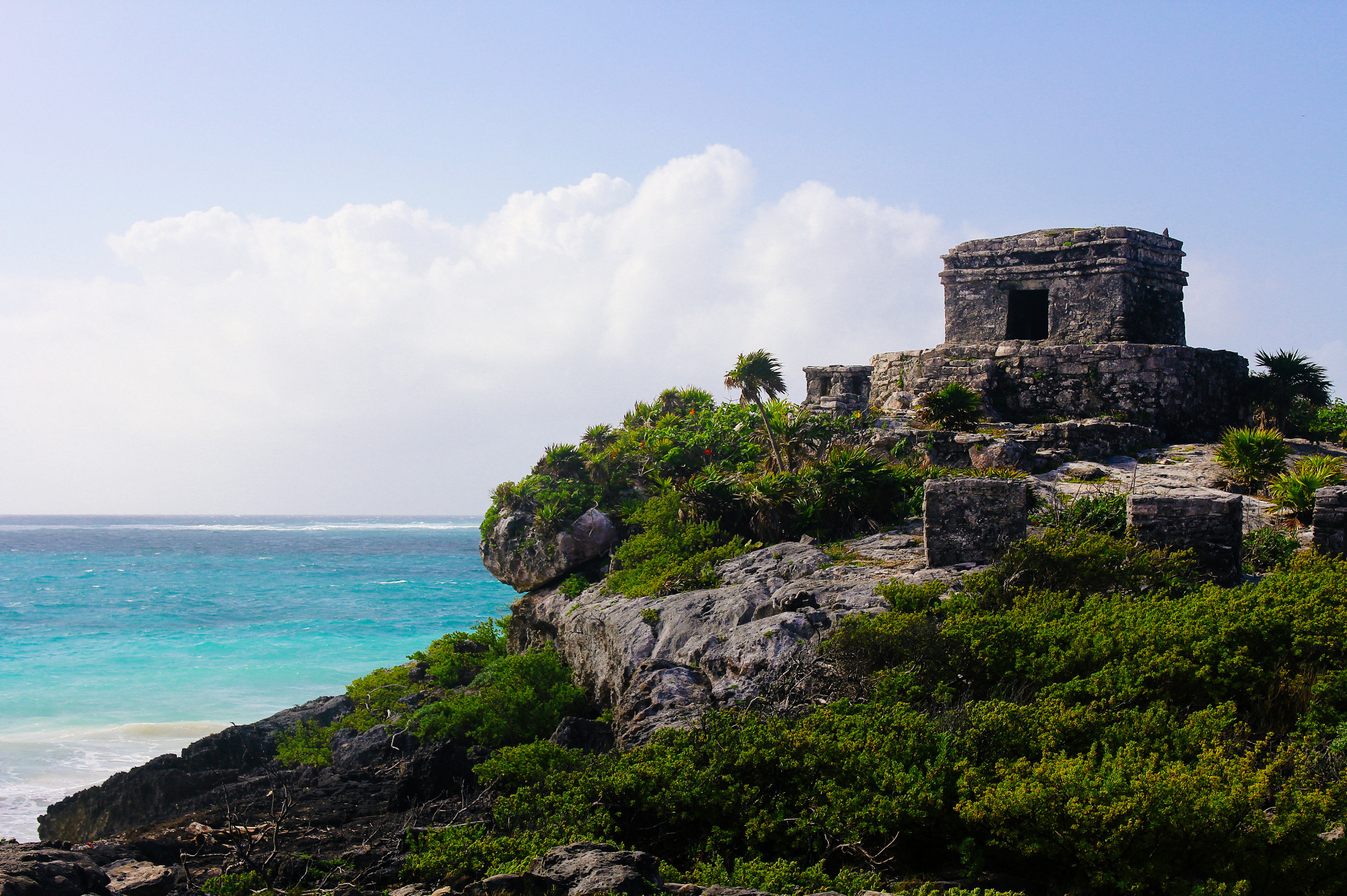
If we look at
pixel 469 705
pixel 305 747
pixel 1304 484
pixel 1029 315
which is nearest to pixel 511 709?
pixel 469 705

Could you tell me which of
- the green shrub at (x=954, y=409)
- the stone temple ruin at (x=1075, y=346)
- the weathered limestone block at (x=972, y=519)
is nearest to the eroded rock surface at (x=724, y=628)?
the weathered limestone block at (x=972, y=519)

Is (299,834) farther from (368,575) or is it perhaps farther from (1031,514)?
(368,575)

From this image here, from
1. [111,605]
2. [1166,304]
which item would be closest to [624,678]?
[1166,304]

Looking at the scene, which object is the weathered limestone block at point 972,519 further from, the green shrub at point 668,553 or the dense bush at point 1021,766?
the green shrub at point 668,553

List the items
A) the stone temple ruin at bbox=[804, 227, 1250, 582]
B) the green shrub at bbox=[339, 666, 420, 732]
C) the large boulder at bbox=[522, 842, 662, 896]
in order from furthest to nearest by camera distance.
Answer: the stone temple ruin at bbox=[804, 227, 1250, 582] < the green shrub at bbox=[339, 666, 420, 732] < the large boulder at bbox=[522, 842, 662, 896]

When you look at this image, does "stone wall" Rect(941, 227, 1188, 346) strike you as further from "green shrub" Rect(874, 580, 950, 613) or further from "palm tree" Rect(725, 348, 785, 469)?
"green shrub" Rect(874, 580, 950, 613)

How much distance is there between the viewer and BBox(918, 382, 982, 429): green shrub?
48.6ft

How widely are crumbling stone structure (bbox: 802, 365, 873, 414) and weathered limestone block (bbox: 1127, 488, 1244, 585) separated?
7.72 m

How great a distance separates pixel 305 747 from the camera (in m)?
11.4

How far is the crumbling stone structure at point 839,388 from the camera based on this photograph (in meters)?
17.1

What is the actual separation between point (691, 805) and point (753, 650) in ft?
8.93

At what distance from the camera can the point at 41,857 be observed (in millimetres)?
6227

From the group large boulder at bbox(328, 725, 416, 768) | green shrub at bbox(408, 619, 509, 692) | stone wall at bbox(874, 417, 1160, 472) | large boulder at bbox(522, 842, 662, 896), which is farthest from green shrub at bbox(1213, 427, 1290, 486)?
large boulder at bbox(328, 725, 416, 768)

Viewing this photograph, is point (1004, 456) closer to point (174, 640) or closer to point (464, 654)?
point (464, 654)
